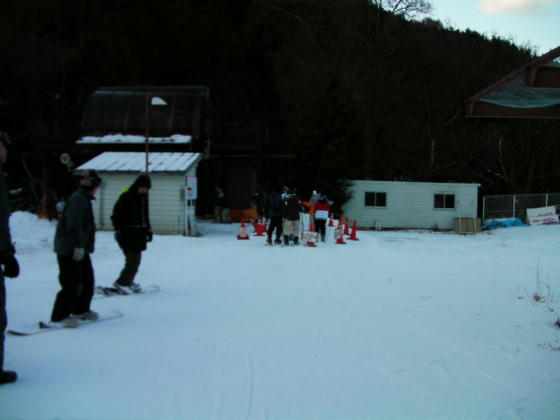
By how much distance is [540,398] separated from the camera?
13.6 ft

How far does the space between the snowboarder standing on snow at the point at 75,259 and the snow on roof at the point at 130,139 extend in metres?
17.8

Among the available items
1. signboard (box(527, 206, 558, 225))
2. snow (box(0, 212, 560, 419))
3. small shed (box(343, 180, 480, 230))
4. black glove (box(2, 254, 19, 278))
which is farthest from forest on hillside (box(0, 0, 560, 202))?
black glove (box(2, 254, 19, 278))

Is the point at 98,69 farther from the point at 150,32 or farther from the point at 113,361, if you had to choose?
the point at 113,361

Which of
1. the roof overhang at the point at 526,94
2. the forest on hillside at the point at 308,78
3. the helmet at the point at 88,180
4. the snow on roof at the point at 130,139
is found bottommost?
the helmet at the point at 88,180

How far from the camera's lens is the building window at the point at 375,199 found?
1158 inches

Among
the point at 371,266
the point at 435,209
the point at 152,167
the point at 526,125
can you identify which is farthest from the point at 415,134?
the point at 371,266

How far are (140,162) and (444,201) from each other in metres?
16.9

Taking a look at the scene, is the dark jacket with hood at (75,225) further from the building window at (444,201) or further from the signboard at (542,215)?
the signboard at (542,215)

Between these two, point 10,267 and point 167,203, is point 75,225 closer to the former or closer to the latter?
point 10,267

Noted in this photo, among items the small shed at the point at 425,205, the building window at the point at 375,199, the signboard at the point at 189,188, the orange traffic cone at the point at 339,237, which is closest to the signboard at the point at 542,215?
the small shed at the point at 425,205

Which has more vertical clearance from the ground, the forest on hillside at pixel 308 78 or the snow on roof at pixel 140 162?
the forest on hillside at pixel 308 78

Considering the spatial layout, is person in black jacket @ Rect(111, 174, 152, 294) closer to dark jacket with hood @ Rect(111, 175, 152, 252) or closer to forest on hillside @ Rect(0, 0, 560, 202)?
dark jacket with hood @ Rect(111, 175, 152, 252)

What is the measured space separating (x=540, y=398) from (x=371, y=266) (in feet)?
26.8

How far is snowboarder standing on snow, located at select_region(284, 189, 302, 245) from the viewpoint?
1645cm
